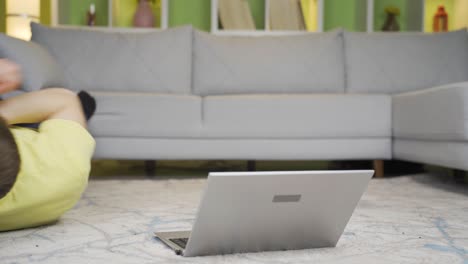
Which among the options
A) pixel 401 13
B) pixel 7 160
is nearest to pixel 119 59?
pixel 7 160

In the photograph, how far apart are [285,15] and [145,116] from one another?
7.16 ft

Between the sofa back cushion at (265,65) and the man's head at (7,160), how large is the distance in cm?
220

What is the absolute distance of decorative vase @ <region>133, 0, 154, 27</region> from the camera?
4.50 meters

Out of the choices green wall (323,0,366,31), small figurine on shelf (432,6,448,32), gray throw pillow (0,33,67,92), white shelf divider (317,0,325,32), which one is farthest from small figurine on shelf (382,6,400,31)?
gray throw pillow (0,33,67,92)

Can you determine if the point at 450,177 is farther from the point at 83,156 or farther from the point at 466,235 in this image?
the point at 83,156

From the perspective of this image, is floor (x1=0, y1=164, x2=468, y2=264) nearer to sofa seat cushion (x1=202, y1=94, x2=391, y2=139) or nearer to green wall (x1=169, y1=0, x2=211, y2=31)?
sofa seat cushion (x1=202, y1=94, x2=391, y2=139)

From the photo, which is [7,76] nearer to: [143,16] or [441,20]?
[143,16]

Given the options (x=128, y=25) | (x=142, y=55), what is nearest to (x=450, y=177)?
(x=142, y=55)

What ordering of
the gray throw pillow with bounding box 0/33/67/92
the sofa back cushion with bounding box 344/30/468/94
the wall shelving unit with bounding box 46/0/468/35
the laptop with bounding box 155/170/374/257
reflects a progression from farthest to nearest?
the wall shelving unit with bounding box 46/0/468/35 → the sofa back cushion with bounding box 344/30/468/94 → the gray throw pillow with bounding box 0/33/67/92 → the laptop with bounding box 155/170/374/257

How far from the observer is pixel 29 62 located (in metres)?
2.68

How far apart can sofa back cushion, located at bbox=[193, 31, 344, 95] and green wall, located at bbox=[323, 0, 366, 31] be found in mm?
1399

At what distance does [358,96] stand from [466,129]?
32.3 inches

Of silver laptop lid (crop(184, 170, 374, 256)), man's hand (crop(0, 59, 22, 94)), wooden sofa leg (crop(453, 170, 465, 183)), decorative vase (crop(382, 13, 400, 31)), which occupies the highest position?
decorative vase (crop(382, 13, 400, 31))

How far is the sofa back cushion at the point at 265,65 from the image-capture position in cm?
335
